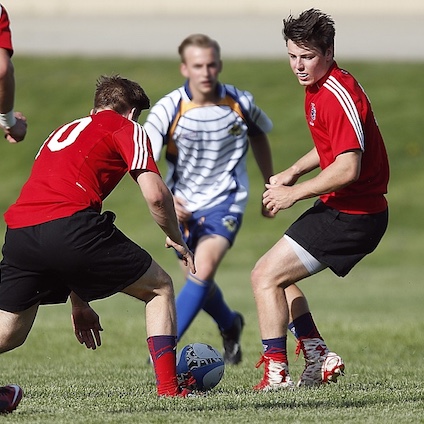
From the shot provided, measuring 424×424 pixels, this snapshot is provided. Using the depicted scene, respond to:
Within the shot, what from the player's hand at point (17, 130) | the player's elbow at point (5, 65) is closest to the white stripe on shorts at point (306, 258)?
the player's hand at point (17, 130)

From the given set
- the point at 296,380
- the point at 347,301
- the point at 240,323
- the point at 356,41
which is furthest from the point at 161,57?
the point at 296,380

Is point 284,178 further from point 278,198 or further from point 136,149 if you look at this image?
point 136,149

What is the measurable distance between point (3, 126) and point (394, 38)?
92.3 feet

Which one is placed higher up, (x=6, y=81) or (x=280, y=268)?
(x=6, y=81)

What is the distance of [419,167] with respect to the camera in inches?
915

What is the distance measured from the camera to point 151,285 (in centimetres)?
570

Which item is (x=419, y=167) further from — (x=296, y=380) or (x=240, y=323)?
(x=296, y=380)

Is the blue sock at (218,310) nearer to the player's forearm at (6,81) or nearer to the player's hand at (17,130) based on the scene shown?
the player's hand at (17,130)

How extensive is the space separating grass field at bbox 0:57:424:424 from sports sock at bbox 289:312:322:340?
384mm

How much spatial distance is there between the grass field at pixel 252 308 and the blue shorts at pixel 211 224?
1092mm

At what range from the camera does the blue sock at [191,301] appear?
27.7 feet

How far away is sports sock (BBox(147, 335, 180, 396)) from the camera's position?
5.82 metres

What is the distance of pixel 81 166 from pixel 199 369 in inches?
61.9

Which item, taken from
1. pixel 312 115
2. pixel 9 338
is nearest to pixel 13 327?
pixel 9 338
